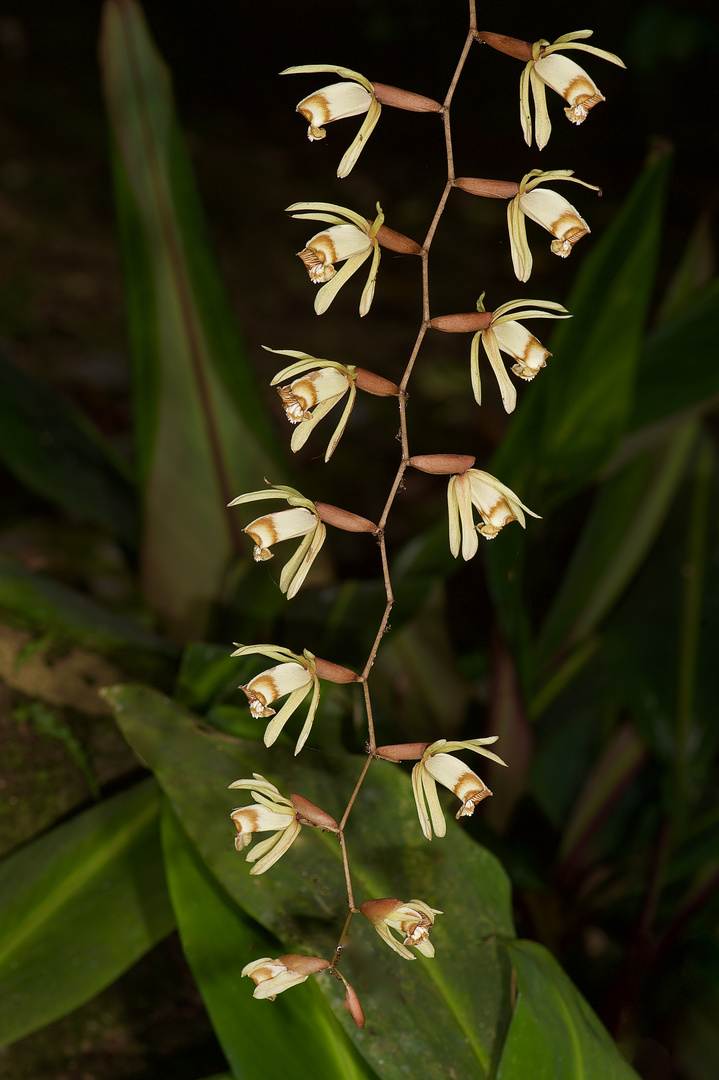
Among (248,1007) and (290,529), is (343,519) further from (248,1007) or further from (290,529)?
(248,1007)

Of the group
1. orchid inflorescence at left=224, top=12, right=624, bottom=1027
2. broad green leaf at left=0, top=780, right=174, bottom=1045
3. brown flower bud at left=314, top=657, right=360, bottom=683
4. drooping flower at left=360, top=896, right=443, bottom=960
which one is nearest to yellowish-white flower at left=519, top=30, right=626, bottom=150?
orchid inflorescence at left=224, top=12, right=624, bottom=1027

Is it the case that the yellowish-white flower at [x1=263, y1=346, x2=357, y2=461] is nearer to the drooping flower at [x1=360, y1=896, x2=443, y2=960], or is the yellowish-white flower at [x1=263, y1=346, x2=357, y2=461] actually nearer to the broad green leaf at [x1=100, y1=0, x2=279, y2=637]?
the drooping flower at [x1=360, y1=896, x2=443, y2=960]

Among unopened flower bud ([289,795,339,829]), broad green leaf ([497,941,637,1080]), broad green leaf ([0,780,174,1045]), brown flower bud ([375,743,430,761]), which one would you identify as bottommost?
broad green leaf ([497,941,637,1080])

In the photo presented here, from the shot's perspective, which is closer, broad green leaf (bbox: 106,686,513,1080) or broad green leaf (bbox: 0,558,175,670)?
broad green leaf (bbox: 106,686,513,1080)

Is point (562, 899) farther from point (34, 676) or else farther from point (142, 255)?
point (142, 255)

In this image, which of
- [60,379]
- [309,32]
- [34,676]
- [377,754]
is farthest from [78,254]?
[377,754]

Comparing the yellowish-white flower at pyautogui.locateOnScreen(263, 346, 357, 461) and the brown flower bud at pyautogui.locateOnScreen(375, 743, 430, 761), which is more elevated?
the yellowish-white flower at pyautogui.locateOnScreen(263, 346, 357, 461)

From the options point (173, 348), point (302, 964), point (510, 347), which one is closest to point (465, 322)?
point (510, 347)
